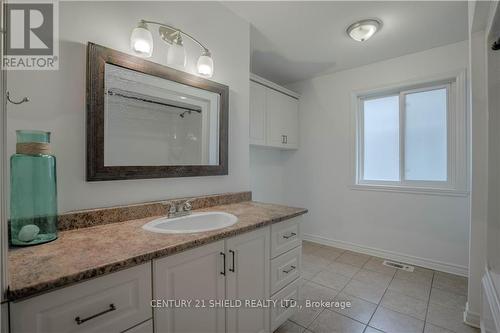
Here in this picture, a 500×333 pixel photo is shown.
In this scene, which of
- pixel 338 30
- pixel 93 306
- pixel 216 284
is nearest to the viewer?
pixel 93 306

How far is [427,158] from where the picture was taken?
8.39ft

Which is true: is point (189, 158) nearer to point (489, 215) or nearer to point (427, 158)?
point (489, 215)

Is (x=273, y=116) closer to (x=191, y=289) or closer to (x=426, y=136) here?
(x=426, y=136)

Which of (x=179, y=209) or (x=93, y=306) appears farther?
(x=179, y=209)

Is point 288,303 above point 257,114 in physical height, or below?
below

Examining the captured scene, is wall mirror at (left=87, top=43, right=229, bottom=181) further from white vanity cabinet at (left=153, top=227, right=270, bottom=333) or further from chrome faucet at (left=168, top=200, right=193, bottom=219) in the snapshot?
white vanity cabinet at (left=153, top=227, right=270, bottom=333)

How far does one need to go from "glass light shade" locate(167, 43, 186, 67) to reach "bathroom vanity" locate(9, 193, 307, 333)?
0.90m

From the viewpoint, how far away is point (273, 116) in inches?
115

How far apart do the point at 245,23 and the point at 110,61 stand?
125cm

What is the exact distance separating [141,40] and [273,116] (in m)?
1.86

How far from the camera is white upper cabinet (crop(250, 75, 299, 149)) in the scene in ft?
8.68

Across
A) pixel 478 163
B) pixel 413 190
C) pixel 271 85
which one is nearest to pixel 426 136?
→ pixel 413 190

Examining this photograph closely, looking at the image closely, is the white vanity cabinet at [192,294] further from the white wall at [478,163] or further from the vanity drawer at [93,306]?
the white wall at [478,163]

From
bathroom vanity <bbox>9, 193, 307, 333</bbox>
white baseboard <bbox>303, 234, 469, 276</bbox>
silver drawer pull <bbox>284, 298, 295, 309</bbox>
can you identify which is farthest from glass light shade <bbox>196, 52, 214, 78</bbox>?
white baseboard <bbox>303, 234, 469, 276</bbox>
